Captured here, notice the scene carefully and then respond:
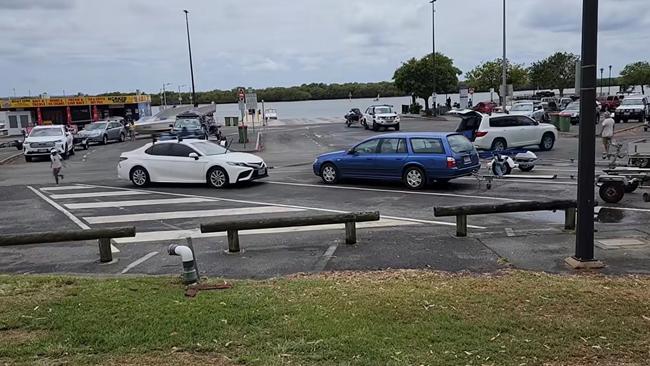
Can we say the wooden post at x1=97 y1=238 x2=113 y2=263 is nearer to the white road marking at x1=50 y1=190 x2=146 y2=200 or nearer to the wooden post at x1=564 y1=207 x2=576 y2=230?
the wooden post at x1=564 y1=207 x2=576 y2=230

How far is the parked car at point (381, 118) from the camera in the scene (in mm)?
46000

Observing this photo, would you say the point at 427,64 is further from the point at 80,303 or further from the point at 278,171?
the point at 80,303

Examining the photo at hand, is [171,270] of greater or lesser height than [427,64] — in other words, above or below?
below

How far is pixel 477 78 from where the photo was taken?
315ft

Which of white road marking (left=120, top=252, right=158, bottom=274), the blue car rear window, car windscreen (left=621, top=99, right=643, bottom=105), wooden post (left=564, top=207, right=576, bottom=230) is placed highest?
car windscreen (left=621, top=99, right=643, bottom=105)

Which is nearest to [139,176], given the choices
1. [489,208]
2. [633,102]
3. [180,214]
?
[180,214]

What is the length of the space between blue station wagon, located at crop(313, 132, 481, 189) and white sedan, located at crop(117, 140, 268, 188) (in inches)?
100

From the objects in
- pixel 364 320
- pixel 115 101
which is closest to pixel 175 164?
pixel 364 320

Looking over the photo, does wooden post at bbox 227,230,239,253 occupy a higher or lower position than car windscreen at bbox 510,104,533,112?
lower

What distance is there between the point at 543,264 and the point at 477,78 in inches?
3625

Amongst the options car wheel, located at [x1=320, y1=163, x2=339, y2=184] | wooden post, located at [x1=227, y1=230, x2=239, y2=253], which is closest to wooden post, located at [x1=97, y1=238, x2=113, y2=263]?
wooden post, located at [x1=227, y1=230, x2=239, y2=253]

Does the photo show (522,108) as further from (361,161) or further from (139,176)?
(139,176)

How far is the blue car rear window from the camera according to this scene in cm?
1612

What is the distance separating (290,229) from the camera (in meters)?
11.2
